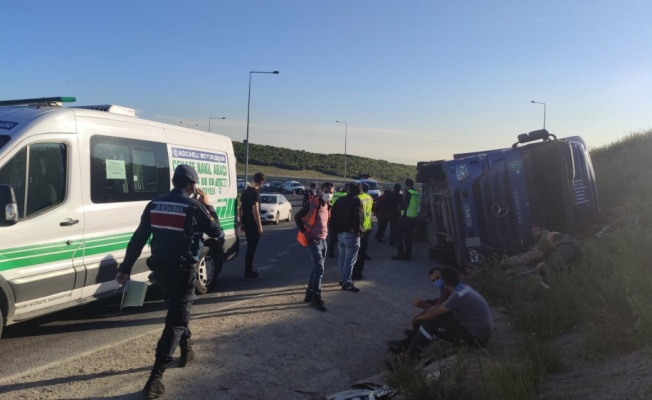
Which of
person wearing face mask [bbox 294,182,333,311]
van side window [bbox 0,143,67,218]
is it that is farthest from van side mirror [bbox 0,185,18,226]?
person wearing face mask [bbox 294,182,333,311]

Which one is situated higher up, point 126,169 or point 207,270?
point 126,169

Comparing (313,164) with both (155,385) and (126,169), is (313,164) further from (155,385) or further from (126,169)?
(155,385)

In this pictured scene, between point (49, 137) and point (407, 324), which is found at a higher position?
point (49, 137)

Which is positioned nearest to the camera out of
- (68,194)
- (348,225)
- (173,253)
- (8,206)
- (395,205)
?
(173,253)

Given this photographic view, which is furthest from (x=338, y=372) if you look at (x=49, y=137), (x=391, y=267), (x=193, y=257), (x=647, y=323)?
(x=391, y=267)

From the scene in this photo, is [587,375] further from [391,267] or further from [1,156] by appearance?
[391,267]

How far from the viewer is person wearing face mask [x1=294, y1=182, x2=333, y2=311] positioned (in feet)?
25.3

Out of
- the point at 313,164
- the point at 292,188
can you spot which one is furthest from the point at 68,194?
the point at 313,164

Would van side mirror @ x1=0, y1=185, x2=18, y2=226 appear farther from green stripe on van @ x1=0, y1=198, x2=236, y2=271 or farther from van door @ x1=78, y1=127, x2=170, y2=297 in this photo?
van door @ x1=78, y1=127, x2=170, y2=297

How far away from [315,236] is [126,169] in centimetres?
260

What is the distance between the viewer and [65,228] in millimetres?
5988

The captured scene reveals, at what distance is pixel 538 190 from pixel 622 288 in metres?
5.86

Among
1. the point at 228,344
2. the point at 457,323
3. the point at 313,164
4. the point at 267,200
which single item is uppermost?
the point at 313,164

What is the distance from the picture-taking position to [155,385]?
451 cm
